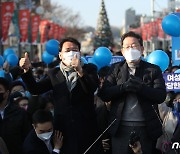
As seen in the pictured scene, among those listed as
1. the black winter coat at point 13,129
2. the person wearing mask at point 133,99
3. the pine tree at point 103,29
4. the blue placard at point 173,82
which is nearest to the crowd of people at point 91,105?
the person wearing mask at point 133,99

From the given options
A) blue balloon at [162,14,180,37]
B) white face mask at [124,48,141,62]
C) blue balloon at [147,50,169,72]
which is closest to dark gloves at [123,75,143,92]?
white face mask at [124,48,141,62]

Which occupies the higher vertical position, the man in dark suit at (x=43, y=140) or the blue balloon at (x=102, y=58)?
the blue balloon at (x=102, y=58)

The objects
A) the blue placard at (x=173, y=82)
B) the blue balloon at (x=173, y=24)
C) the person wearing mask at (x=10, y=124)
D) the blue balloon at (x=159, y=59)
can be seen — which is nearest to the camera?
the person wearing mask at (x=10, y=124)

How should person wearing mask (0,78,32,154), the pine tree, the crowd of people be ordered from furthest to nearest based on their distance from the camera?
the pine tree, person wearing mask (0,78,32,154), the crowd of people

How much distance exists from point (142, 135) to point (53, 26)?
3236cm

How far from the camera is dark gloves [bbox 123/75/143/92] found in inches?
129

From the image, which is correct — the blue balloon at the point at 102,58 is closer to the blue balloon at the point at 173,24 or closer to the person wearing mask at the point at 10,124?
the blue balloon at the point at 173,24

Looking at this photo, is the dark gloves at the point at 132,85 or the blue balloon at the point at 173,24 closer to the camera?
the dark gloves at the point at 132,85

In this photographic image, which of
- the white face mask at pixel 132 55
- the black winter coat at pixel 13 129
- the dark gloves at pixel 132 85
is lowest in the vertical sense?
the black winter coat at pixel 13 129

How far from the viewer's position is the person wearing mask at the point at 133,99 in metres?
3.37

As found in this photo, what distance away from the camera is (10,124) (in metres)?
4.09

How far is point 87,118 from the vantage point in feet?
11.4

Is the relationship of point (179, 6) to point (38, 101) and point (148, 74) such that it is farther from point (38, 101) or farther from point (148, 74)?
point (148, 74)

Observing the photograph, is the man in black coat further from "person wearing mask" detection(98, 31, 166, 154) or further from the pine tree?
the pine tree
